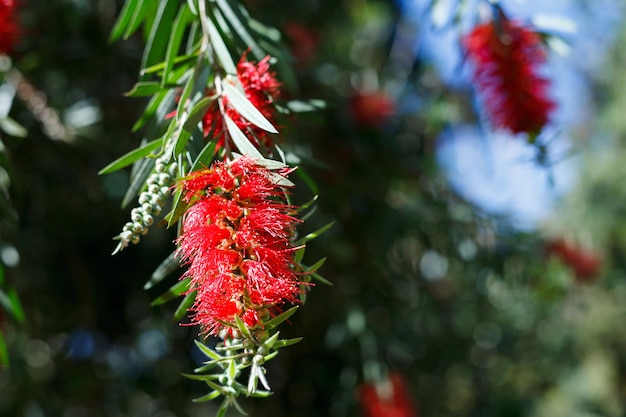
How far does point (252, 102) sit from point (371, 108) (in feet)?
5.34

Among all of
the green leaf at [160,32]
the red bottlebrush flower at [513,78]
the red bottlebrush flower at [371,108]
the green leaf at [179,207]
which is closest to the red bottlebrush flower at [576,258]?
the red bottlebrush flower at [371,108]

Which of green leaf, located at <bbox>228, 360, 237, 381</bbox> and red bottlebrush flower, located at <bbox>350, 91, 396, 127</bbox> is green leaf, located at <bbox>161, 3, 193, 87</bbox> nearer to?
green leaf, located at <bbox>228, 360, 237, 381</bbox>

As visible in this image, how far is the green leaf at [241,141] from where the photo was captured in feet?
3.00

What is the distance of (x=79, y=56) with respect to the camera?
2328 millimetres

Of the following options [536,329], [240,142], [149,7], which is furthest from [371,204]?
[536,329]

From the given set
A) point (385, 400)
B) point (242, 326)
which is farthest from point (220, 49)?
point (385, 400)

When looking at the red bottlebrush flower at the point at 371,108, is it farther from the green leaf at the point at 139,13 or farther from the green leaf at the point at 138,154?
the green leaf at the point at 138,154

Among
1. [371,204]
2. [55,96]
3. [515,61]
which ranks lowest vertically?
[371,204]

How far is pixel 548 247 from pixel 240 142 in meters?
2.27

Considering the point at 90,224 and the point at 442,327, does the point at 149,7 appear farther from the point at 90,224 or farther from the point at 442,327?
the point at 442,327

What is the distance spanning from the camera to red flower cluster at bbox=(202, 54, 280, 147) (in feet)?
3.43

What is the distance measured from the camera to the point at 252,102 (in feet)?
3.48

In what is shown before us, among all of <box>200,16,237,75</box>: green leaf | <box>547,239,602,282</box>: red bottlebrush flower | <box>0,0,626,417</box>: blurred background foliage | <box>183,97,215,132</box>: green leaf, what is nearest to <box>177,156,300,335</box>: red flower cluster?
<box>183,97,215,132</box>: green leaf

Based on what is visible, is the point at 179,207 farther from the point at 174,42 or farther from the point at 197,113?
the point at 174,42
